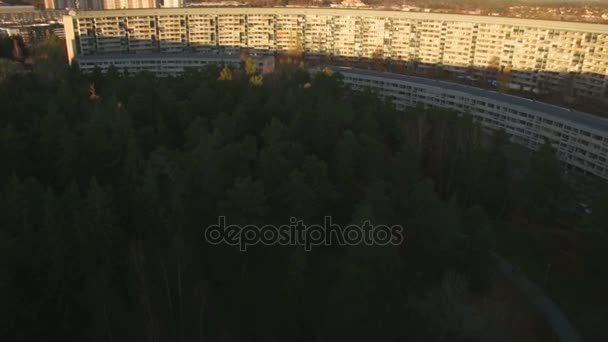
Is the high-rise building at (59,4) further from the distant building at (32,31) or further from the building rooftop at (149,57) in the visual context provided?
the building rooftop at (149,57)

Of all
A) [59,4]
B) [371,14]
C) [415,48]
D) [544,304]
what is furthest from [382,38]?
[59,4]

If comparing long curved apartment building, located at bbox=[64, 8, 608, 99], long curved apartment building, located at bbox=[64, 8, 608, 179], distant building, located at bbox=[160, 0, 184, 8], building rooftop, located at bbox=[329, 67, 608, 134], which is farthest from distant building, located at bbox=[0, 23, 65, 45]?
building rooftop, located at bbox=[329, 67, 608, 134]

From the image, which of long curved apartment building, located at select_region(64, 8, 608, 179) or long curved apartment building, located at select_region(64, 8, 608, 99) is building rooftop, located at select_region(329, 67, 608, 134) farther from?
long curved apartment building, located at select_region(64, 8, 608, 99)

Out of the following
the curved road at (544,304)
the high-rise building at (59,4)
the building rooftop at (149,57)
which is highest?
the high-rise building at (59,4)

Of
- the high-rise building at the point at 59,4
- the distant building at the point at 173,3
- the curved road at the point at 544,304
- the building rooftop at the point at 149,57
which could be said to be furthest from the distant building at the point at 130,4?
the curved road at the point at 544,304

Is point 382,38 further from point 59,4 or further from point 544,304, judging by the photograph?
point 59,4

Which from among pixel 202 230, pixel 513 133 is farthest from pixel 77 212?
pixel 513 133

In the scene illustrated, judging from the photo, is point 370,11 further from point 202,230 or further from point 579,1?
point 202,230

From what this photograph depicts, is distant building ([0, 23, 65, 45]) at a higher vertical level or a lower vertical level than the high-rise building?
lower
